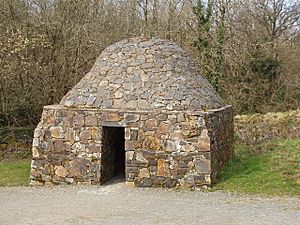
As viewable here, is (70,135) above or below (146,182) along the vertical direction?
above

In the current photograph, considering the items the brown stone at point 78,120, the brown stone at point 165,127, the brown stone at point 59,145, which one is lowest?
the brown stone at point 59,145

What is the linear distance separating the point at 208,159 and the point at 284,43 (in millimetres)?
14043

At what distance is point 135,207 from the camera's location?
26.6 ft

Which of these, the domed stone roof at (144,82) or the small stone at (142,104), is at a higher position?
the domed stone roof at (144,82)

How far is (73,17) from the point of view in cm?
1563

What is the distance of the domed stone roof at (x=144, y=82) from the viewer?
9961 mm

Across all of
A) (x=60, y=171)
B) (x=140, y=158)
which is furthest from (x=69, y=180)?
(x=140, y=158)

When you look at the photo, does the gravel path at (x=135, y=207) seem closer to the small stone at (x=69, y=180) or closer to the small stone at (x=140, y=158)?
the small stone at (x=69, y=180)

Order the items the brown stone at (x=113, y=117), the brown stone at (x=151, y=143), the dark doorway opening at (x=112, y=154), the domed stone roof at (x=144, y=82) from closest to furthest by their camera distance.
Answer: the brown stone at (x=151, y=143), the brown stone at (x=113, y=117), the domed stone roof at (x=144, y=82), the dark doorway opening at (x=112, y=154)

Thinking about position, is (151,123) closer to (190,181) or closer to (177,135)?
(177,135)

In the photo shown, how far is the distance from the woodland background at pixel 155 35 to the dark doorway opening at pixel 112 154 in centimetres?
451

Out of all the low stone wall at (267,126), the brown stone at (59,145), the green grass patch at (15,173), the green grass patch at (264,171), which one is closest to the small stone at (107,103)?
the brown stone at (59,145)

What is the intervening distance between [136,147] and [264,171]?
312 centimetres

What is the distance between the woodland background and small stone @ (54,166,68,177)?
4969mm
